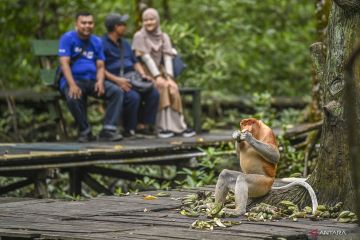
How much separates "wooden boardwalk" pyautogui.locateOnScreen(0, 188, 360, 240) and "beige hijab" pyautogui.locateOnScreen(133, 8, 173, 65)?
15.5 feet

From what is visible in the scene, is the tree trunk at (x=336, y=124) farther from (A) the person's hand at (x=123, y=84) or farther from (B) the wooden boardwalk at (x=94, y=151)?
(A) the person's hand at (x=123, y=84)

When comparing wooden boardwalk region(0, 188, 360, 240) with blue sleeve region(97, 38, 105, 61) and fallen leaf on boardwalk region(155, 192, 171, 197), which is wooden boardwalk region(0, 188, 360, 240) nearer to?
fallen leaf on boardwalk region(155, 192, 171, 197)

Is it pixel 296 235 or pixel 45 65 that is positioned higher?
pixel 45 65

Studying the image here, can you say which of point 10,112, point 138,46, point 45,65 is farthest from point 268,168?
point 10,112

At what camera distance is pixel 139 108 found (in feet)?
38.5

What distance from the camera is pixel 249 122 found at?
6.65 m

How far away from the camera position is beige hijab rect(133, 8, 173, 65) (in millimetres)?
11664

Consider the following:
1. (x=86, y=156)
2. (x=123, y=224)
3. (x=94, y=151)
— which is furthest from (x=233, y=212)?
(x=86, y=156)

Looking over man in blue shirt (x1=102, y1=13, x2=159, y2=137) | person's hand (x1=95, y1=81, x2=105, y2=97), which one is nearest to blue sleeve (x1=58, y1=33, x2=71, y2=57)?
person's hand (x1=95, y1=81, x2=105, y2=97)

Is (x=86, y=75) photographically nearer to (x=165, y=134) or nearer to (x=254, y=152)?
(x=165, y=134)

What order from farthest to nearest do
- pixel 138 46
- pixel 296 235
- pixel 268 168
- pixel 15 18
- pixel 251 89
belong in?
pixel 251 89
pixel 15 18
pixel 138 46
pixel 268 168
pixel 296 235

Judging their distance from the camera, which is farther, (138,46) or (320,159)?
(138,46)

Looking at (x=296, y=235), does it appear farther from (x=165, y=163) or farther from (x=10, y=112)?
(x=10, y=112)

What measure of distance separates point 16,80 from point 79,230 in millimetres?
10026
